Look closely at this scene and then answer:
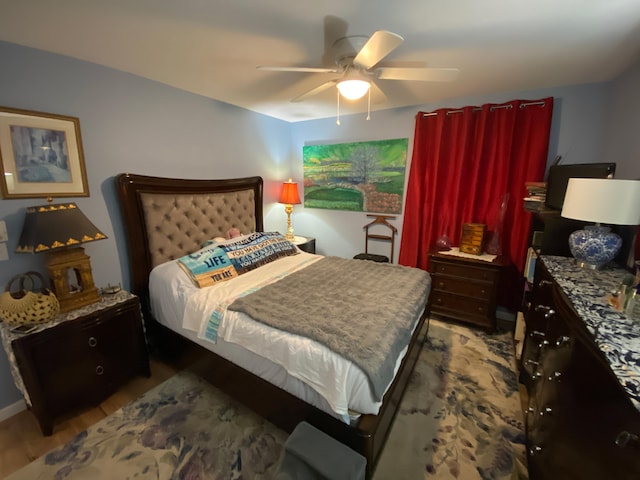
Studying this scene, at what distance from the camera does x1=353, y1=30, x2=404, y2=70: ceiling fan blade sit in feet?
3.92

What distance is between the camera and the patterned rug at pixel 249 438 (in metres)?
1.44

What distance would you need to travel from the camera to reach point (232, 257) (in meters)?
2.36

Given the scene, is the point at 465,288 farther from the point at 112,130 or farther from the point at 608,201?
the point at 112,130

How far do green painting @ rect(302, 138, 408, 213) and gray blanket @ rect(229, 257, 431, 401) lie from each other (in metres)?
1.22

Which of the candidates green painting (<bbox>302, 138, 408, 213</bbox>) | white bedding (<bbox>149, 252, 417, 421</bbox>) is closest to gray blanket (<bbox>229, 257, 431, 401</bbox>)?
white bedding (<bbox>149, 252, 417, 421</bbox>)

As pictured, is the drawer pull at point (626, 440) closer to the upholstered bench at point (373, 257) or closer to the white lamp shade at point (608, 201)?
the white lamp shade at point (608, 201)

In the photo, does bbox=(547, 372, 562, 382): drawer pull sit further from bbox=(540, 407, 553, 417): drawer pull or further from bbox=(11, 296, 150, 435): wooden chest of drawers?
bbox=(11, 296, 150, 435): wooden chest of drawers

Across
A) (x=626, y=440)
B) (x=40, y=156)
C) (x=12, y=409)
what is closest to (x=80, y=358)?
(x=12, y=409)

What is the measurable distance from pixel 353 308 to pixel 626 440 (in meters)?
1.18

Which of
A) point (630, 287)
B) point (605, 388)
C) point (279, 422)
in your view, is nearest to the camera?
point (605, 388)

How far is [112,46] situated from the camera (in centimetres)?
169

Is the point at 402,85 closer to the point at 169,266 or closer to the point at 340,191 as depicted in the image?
the point at 340,191

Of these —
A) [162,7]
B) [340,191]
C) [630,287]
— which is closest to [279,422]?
[630,287]

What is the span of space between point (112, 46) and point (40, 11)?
1.23 ft
